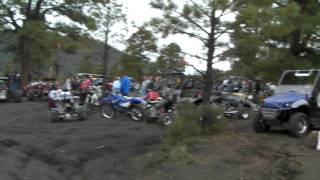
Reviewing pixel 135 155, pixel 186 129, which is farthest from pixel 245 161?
pixel 135 155

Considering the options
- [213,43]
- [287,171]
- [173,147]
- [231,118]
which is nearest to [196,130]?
[173,147]

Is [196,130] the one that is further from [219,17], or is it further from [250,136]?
[219,17]

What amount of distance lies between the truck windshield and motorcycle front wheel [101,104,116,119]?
7.39 meters

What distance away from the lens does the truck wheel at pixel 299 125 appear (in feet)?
58.6

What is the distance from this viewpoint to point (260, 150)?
14.6 m

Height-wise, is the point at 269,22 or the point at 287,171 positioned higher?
the point at 269,22

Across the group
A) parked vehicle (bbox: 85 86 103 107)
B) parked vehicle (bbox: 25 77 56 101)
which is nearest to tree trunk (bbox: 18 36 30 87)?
parked vehicle (bbox: 25 77 56 101)

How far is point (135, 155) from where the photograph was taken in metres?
15.6

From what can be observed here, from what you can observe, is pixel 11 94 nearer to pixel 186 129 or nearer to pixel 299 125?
pixel 299 125

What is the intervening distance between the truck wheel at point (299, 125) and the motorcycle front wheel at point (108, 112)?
8.63 m

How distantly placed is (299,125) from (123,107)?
8146 mm

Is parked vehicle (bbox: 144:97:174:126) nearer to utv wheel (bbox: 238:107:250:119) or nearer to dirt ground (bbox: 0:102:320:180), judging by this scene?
dirt ground (bbox: 0:102:320:180)

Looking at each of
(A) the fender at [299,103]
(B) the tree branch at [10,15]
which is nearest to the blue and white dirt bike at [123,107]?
(A) the fender at [299,103]

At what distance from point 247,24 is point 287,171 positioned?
5997 mm
